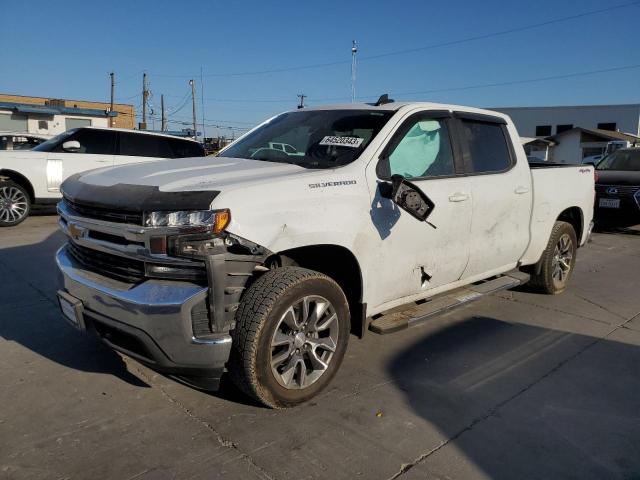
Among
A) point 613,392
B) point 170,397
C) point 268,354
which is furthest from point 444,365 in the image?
point 170,397

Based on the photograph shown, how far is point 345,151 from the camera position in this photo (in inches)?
140

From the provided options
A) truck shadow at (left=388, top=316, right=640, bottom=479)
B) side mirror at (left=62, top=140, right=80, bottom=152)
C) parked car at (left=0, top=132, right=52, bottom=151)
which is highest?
parked car at (left=0, top=132, right=52, bottom=151)

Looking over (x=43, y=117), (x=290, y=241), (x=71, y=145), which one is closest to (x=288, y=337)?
(x=290, y=241)

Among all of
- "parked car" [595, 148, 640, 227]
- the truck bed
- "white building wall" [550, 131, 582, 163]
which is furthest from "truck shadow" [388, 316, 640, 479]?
"white building wall" [550, 131, 582, 163]

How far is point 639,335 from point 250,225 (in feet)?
12.8

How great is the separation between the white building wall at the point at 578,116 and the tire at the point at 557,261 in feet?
157

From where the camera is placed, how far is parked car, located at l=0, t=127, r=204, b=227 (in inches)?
360

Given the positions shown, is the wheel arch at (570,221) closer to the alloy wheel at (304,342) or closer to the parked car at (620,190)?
the alloy wheel at (304,342)

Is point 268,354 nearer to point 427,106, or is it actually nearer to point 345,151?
point 345,151

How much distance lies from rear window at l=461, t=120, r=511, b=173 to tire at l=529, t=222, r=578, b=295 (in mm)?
1232

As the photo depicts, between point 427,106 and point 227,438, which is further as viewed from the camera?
point 427,106

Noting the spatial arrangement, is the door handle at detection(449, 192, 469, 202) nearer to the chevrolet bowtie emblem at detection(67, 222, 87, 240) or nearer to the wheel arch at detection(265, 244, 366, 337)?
the wheel arch at detection(265, 244, 366, 337)

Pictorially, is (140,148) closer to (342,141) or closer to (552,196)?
(342,141)

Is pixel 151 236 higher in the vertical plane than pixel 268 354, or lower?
higher
